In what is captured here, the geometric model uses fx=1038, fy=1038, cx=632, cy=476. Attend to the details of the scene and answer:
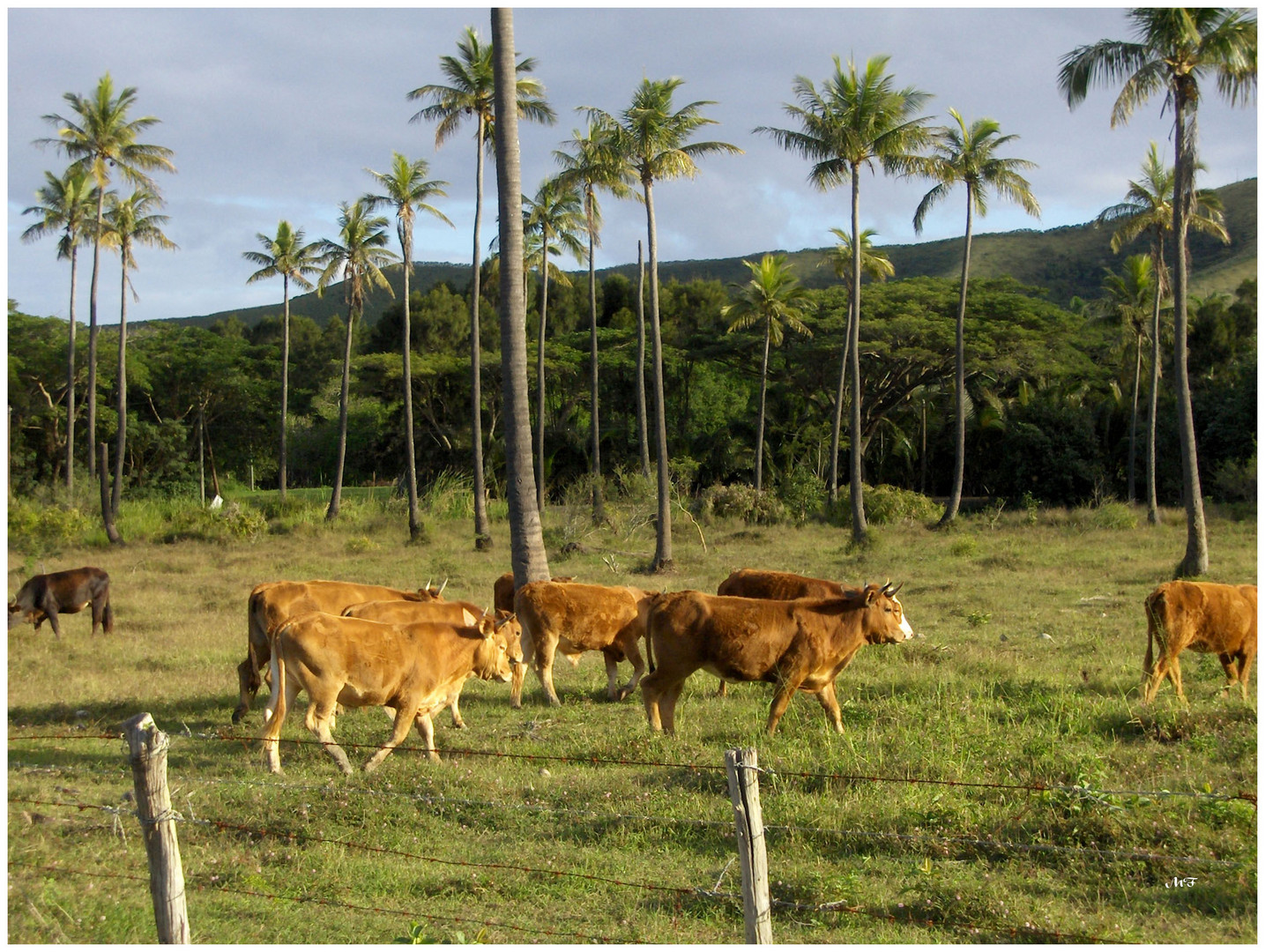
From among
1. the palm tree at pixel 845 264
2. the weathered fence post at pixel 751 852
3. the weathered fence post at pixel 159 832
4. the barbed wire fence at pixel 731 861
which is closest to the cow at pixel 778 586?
the barbed wire fence at pixel 731 861

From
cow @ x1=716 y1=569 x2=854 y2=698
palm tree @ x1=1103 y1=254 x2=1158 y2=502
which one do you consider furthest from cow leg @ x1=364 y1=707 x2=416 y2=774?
palm tree @ x1=1103 y1=254 x2=1158 y2=502

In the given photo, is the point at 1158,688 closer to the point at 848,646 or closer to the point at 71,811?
the point at 848,646

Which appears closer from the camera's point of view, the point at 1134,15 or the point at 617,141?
the point at 1134,15

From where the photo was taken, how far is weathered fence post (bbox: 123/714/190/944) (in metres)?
4.63

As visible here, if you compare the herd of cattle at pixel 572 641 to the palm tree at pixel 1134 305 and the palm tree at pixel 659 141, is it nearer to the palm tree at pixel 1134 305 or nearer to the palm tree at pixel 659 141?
the palm tree at pixel 659 141

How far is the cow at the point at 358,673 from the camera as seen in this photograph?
27.0ft

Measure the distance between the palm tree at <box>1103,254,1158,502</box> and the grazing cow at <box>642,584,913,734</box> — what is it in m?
34.2

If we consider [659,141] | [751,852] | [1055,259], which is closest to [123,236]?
[659,141]

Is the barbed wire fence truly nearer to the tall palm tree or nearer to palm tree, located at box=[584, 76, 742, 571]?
the tall palm tree

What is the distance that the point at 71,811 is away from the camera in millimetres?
7340

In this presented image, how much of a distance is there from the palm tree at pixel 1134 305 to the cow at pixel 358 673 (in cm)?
3648

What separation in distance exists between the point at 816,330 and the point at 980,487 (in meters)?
14.0

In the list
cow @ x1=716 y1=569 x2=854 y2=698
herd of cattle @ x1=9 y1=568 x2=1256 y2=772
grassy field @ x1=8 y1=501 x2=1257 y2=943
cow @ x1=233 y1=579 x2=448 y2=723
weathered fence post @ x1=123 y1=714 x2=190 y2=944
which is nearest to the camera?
weathered fence post @ x1=123 y1=714 x2=190 y2=944

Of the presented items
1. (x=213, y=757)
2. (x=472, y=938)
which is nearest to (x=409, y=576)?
(x=213, y=757)
